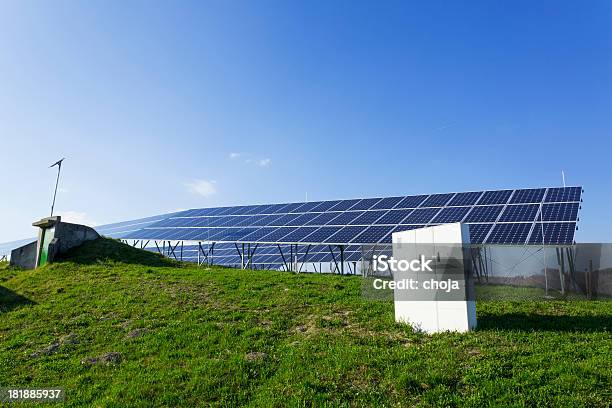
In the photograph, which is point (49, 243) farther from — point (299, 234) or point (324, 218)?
point (324, 218)

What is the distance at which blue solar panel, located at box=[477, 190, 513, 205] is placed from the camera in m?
29.2

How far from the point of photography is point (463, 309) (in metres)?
11.5

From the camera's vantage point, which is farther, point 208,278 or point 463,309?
point 208,278

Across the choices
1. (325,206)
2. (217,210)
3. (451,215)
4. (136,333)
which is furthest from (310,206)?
(136,333)

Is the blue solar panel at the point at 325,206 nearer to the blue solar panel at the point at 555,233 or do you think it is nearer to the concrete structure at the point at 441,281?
the blue solar panel at the point at 555,233

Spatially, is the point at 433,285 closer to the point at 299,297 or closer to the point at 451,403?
the point at 451,403

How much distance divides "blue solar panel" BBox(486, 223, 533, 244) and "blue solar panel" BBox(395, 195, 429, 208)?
29.6 feet

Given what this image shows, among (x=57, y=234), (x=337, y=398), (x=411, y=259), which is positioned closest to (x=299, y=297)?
(x=411, y=259)

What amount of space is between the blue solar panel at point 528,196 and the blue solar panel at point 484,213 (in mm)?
1614

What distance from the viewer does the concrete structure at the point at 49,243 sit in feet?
89.4

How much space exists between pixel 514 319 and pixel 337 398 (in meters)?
7.30

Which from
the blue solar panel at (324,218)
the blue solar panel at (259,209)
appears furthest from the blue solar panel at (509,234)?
the blue solar panel at (259,209)

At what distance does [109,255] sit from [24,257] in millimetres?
6219

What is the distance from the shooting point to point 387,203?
35.3m
